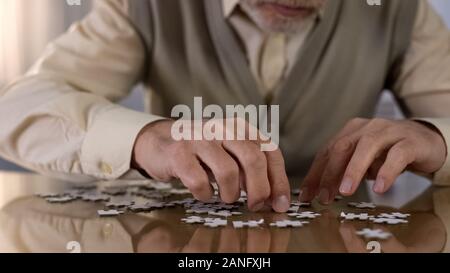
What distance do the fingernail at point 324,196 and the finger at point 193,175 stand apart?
20 cm

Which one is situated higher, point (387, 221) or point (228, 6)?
point (228, 6)

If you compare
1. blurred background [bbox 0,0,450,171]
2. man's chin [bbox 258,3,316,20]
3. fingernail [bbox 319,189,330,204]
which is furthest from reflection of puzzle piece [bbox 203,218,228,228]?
blurred background [bbox 0,0,450,171]

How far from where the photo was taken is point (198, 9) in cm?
147

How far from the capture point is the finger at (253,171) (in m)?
0.89

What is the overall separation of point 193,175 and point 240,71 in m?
0.58

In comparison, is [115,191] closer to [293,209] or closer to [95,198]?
[95,198]

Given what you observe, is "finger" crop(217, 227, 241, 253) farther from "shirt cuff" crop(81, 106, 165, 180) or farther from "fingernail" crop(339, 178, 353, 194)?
"shirt cuff" crop(81, 106, 165, 180)

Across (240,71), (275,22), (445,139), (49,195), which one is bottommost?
(49,195)

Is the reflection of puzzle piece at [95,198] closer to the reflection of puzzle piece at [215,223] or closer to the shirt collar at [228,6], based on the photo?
the reflection of puzzle piece at [215,223]

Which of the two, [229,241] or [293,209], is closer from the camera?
[229,241]

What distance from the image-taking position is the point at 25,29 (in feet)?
10.1

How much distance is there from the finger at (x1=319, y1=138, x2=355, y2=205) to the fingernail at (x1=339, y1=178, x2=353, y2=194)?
68 mm

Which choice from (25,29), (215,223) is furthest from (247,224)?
(25,29)

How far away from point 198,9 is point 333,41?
0.34 meters
